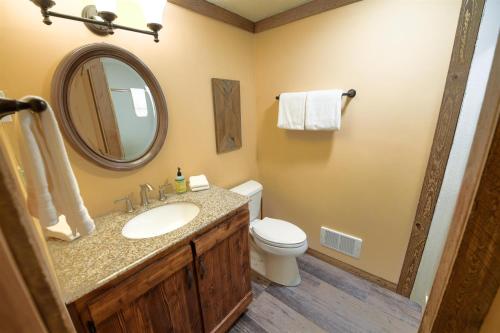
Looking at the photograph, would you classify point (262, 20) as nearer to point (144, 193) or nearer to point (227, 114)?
point (227, 114)

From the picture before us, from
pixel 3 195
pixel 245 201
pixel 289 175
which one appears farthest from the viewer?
pixel 289 175

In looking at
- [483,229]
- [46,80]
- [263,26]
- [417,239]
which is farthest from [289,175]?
[46,80]

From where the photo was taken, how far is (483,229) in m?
0.42

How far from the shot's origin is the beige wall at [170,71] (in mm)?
916

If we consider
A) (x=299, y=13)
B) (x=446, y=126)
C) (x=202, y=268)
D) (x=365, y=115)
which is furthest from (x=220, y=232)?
(x=299, y=13)

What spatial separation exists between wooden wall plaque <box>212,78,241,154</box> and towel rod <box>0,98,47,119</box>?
1334 millimetres

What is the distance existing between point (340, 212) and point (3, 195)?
192 cm

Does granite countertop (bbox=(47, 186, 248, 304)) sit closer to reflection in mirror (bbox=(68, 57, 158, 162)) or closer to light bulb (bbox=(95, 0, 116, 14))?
reflection in mirror (bbox=(68, 57, 158, 162))

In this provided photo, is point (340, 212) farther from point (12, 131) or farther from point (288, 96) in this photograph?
point (12, 131)

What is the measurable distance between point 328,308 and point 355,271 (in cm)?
47

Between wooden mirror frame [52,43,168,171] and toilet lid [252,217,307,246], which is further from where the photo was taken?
toilet lid [252,217,307,246]

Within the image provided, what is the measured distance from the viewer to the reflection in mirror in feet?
3.58

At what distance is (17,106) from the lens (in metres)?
0.40

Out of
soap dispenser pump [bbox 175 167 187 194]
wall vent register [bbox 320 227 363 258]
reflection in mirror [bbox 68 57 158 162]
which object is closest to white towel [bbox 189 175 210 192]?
soap dispenser pump [bbox 175 167 187 194]
